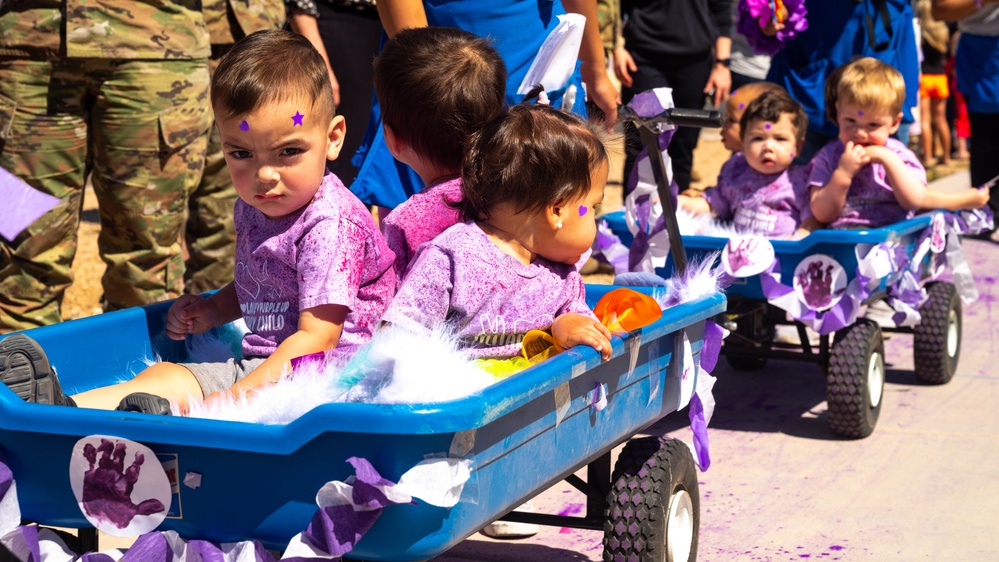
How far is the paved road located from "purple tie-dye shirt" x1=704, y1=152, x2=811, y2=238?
696mm

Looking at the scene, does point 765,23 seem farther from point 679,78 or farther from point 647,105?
point 647,105

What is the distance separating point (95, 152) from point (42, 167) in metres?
0.26

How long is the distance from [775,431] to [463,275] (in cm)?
232

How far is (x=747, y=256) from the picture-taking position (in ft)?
14.6

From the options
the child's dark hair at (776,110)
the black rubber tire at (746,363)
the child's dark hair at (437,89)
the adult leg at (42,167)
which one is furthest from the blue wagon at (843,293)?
the adult leg at (42,167)

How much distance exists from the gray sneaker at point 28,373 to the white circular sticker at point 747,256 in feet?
8.47

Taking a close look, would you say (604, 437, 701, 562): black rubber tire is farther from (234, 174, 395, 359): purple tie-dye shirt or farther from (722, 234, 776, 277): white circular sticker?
(722, 234, 776, 277): white circular sticker

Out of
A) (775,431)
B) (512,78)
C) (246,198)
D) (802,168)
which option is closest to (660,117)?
(512,78)

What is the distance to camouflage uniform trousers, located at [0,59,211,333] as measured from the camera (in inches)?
171

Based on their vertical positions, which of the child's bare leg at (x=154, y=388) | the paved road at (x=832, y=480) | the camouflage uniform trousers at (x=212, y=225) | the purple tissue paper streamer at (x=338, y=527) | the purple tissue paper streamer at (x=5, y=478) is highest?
the purple tissue paper streamer at (x=338, y=527)

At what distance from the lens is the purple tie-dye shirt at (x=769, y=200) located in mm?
5242

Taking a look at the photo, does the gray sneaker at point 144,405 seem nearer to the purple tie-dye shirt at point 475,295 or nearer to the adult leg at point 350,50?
the purple tie-dye shirt at point 475,295

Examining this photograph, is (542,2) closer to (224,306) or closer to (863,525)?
(224,306)

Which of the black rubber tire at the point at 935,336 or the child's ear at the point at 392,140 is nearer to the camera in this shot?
the child's ear at the point at 392,140
